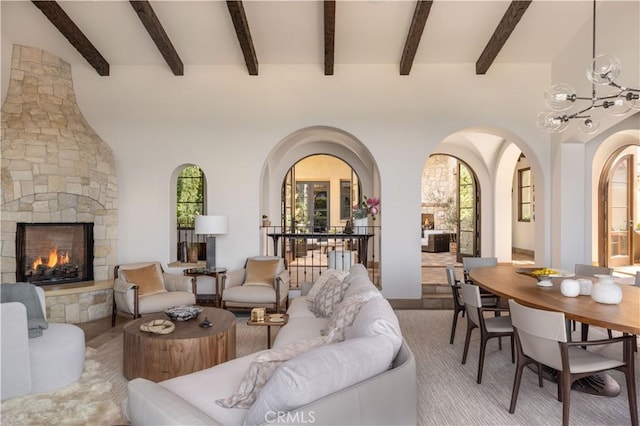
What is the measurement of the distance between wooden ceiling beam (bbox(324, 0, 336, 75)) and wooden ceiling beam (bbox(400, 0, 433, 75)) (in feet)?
3.23

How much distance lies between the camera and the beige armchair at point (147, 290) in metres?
4.48

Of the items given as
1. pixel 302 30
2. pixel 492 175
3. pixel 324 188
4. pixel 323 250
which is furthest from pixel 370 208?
pixel 324 188

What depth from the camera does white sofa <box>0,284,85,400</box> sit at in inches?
112

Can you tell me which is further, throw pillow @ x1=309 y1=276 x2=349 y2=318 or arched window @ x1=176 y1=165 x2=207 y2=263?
arched window @ x1=176 y1=165 x2=207 y2=263

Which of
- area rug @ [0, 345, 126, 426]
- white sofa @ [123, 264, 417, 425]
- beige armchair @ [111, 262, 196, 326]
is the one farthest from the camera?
beige armchair @ [111, 262, 196, 326]

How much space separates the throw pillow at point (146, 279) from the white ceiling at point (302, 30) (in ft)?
10.3

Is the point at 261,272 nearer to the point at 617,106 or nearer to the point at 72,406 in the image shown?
the point at 72,406

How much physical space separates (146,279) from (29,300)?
1.57m

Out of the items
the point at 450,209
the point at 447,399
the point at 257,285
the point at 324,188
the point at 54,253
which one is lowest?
the point at 447,399

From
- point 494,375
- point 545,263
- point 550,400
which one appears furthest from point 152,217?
point 545,263

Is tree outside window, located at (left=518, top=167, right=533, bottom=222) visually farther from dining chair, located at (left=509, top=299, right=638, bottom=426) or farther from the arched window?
dining chair, located at (left=509, top=299, right=638, bottom=426)

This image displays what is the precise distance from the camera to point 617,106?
3.15 metres

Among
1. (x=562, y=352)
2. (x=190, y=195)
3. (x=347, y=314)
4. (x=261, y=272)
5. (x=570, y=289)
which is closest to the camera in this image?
(x=562, y=352)

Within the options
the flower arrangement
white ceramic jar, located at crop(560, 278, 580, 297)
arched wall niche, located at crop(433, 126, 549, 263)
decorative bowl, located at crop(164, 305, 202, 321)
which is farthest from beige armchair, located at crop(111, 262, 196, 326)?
arched wall niche, located at crop(433, 126, 549, 263)
